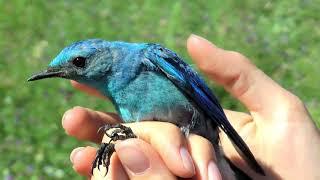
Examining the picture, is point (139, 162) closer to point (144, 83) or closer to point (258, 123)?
point (144, 83)

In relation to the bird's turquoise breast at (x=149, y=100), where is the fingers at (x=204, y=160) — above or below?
below

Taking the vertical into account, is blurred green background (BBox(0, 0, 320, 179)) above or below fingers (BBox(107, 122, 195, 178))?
above

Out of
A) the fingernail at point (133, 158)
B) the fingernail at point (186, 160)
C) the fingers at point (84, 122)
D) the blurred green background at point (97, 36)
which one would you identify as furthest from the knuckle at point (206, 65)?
the blurred green background at point (97, 36)

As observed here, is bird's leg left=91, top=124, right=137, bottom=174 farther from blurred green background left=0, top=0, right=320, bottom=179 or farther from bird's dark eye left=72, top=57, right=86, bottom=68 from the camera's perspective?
blurred green background left=0, top=0, right=320, bottom=179

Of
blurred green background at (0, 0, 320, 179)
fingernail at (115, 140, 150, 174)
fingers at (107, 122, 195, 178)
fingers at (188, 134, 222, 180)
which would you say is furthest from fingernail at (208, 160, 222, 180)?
blurred green background at (0, 0, 320, 179)

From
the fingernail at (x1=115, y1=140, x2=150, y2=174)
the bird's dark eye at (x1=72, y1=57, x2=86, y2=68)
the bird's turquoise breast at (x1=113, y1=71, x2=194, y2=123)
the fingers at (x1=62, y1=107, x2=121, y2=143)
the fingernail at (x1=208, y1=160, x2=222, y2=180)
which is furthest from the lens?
the fingers at (x1=62, y1=107, x2=121, y2=143)

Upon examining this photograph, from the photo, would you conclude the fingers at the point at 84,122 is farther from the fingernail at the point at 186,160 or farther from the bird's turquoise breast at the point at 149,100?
the fingernail at the point at 186,160

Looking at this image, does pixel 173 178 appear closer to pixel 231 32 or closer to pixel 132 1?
pixel 231 32

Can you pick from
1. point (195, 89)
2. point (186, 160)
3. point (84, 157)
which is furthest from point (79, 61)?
point (186, 160)
